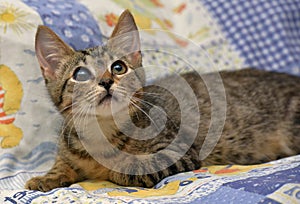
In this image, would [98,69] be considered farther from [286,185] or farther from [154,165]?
[286,185]

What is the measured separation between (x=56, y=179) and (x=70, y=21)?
33.1 inches

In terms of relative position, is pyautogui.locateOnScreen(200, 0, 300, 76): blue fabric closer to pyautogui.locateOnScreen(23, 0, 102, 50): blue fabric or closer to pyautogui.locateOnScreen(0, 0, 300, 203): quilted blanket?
pyautogui.locateOnScreen(0, 0, 300, 203): quilted blanket

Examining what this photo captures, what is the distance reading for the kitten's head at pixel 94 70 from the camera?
4.87ft

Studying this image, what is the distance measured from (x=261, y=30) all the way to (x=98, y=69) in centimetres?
130

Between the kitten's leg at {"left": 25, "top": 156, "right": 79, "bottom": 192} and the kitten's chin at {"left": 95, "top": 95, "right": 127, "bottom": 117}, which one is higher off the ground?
the kitten's chin at {"left": 95, "top": 95, "right": 127, "bottom": 117}

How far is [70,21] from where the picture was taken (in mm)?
2160

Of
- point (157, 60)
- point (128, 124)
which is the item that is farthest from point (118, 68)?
point (157, 60)

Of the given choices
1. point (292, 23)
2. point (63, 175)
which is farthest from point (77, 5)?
point (292, 23)

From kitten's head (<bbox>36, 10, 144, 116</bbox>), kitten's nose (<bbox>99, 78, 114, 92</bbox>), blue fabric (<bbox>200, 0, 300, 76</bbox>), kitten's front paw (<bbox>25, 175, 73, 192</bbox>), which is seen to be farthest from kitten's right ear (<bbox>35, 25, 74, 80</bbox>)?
blue fabric (<bbox>200, 0, 300, 76</bbox>)

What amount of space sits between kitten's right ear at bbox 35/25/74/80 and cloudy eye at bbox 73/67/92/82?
0.10m

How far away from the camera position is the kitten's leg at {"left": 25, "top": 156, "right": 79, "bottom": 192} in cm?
154

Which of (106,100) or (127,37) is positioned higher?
(127,37)

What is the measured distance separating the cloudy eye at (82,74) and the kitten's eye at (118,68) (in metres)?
0.08

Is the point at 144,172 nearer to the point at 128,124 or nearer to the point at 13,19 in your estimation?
the point at 128,124
